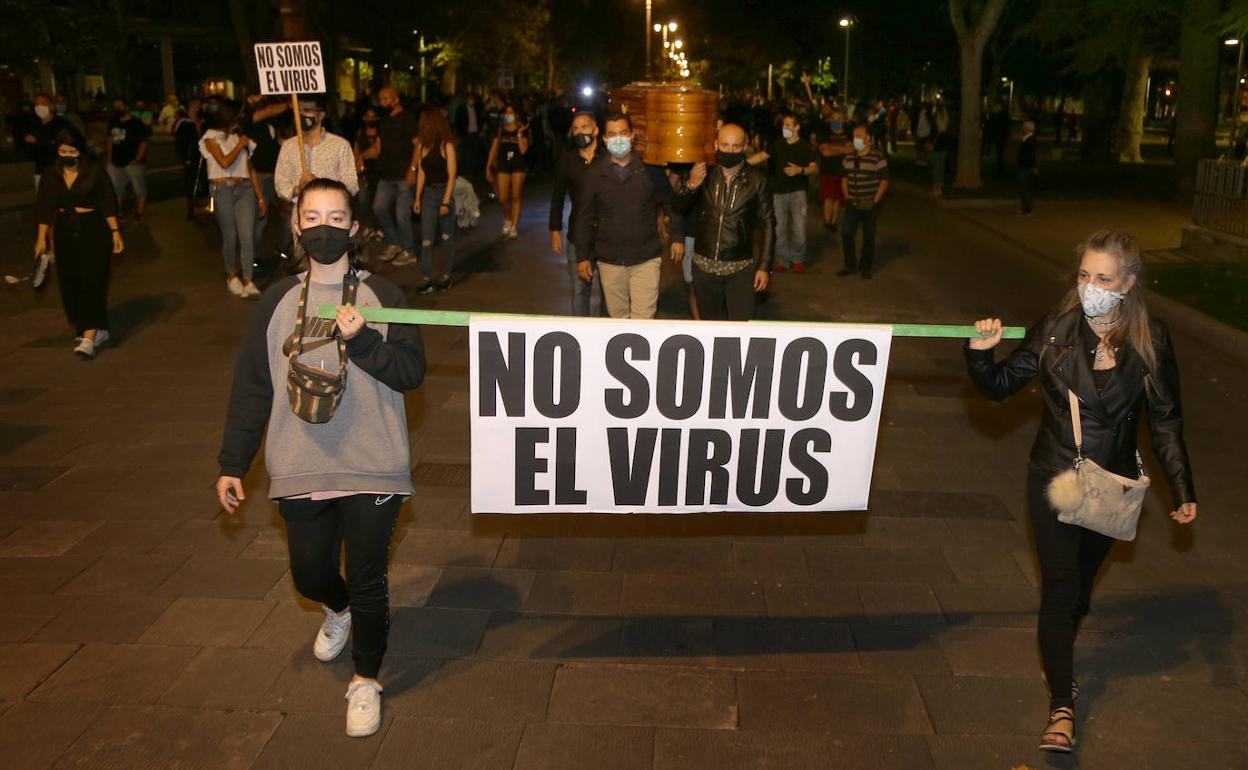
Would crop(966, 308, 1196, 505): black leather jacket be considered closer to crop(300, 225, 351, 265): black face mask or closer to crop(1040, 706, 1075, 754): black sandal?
crop(1040, 706, 1075, 754): black sandal

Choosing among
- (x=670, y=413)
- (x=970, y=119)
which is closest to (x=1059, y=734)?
(x=670, y=413)

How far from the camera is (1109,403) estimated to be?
402 cm

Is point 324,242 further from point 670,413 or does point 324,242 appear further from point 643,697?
point 643,697

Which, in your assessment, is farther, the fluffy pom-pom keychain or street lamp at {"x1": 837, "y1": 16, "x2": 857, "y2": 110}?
street lamp at {"x1": 837, "y1": 16, "x2": 857, "y2": 110}

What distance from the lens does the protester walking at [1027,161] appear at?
20.8 meters

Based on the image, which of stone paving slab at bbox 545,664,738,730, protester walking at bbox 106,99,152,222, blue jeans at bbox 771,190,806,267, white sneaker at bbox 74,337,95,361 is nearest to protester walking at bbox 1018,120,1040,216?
blue jeans at bbox 771,190,806,267

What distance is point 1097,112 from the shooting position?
40625mm

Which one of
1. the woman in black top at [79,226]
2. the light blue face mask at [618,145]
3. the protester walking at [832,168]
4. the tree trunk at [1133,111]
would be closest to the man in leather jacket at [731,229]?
the light blue face mask at [618,145]

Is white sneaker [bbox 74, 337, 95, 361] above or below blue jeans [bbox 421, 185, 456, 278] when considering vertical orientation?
below

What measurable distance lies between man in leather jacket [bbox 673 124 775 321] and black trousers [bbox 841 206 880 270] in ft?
20.1

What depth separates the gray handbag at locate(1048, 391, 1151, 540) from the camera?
3.97 m

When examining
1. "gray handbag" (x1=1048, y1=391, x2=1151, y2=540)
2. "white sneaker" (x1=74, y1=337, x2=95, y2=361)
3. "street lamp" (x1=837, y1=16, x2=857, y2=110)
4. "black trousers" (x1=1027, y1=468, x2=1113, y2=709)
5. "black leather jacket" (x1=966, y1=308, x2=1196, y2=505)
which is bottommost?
"white sneaker" (x1=74, y1=337, x2=95, y2=361)

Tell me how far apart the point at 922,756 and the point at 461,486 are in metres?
3.50

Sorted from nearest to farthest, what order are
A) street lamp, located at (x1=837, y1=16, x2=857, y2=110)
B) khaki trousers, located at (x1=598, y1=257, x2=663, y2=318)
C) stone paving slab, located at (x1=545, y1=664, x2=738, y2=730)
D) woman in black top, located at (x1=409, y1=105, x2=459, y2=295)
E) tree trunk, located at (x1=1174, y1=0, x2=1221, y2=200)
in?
stone paving slab, located at (x1=545, y1=664, x2=738, y2=730)
khaki trousers, located at (x1=598, y1=257, x2=663, y2=318)
woman in black top, located at (x1=409, y1=105, x2=459, y2=295)
tree trunk, located at (x1=1174, y1=0, x2=1221, y2=200)
street lamp, located at (x1=837, y1=16, x2=857, y2=110)
